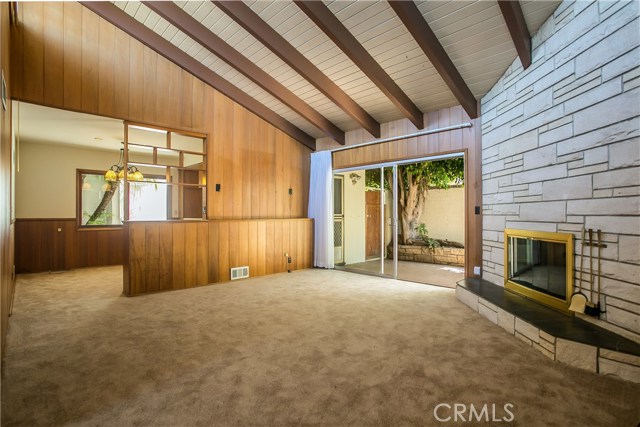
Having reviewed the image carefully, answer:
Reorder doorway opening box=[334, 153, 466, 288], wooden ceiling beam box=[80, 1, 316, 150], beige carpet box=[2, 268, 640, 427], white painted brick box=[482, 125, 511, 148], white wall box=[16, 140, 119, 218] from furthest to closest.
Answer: doorway opening box=[334, 153, 466, 288], white wall box=[16, 140, 119, 218], wooden ceiling beam box=[80, 1, 316, 150], white painted brick box=[482, 125, 511, 148], beige carpet box=[2, 268, 640, 427]

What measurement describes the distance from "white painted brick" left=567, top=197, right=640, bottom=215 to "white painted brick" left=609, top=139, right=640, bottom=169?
23 centimetres

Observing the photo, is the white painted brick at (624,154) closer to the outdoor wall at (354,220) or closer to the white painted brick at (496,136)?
the white painted brick at (496,136)

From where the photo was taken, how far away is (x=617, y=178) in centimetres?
211

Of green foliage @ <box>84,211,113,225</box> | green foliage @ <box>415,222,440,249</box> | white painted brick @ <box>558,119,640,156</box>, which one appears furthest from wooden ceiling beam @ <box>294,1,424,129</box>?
green foliage @ <box>84,211,113,225</box>

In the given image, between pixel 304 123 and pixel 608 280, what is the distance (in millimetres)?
4634

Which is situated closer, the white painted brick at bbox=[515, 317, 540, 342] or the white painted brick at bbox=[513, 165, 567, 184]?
the white painted brick at bbox=[515, 317, 540, 342]

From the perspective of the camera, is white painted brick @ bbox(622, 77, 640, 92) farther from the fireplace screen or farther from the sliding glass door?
the sliding glass door

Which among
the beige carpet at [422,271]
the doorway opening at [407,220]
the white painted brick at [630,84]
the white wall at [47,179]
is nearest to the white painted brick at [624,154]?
the white painted brick at [630,84]

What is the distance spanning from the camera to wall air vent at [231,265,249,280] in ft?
15.8

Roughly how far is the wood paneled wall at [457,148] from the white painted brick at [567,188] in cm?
120

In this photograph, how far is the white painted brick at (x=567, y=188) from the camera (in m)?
2.35

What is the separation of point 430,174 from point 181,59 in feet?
17.3

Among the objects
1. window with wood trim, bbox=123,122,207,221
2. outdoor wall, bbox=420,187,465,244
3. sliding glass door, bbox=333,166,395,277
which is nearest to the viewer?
window with wood trim, bbox=123,122,207,221

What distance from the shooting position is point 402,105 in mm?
4098
